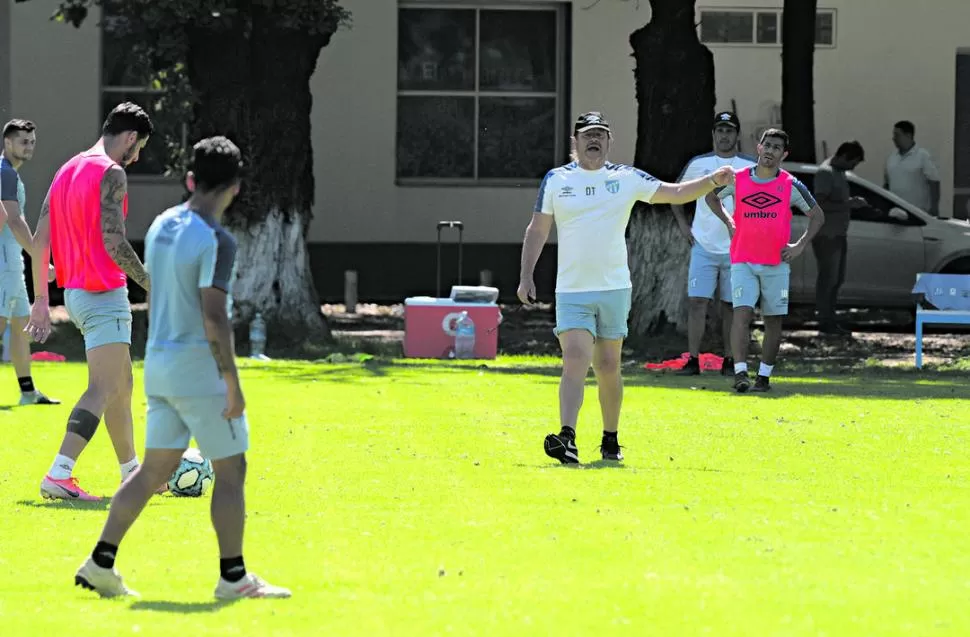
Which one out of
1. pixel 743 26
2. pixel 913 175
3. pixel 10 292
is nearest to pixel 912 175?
pixel 913 175

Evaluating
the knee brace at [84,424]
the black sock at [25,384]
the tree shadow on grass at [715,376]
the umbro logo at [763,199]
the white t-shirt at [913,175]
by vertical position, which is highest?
the white t-shirt at [913,175]

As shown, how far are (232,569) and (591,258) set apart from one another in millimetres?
4725

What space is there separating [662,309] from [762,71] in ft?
25.4

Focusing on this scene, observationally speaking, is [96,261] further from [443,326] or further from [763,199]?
[443,326]

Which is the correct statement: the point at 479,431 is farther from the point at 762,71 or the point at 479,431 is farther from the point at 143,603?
the point at 762,71

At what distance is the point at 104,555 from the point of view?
279 inches

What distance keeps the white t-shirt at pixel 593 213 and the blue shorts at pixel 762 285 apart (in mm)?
4374

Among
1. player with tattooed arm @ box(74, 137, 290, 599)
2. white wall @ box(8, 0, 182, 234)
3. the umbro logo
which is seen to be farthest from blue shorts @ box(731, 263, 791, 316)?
white wall @ box(8, 0, 182, 234)

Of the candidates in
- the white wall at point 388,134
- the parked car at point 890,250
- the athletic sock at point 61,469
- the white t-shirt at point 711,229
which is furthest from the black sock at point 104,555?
the white wall at point 388,134

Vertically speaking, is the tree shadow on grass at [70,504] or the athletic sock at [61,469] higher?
the athletic sock at [61,469]

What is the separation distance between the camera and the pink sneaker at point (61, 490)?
9.66m

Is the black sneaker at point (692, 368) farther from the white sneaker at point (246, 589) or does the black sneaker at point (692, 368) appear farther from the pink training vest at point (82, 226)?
the white sneaker at point (246, 589)

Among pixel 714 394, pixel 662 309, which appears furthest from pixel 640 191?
pixel 662 309

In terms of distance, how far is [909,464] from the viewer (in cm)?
1105
